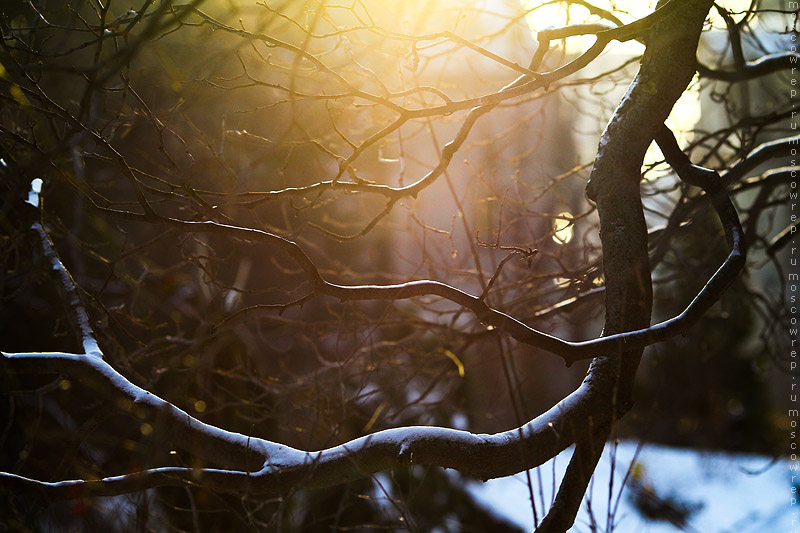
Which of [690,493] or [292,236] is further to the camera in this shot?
[690,493]

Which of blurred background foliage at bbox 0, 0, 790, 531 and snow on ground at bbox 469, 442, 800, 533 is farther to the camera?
snow on ground at bbox 469, 442, 800, 533

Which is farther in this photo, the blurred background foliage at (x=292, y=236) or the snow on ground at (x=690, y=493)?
the snow on ground at (x=690, y=493)

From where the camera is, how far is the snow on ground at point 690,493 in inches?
253

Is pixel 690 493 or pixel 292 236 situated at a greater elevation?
pixel 690 493

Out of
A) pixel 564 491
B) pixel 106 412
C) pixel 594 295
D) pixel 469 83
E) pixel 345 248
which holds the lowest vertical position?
→ pixel 106 412

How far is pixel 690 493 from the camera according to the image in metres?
8.10

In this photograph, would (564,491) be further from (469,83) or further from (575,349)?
(469,83)

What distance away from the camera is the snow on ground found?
6.43m

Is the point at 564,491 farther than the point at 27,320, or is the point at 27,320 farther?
the point at 27,320

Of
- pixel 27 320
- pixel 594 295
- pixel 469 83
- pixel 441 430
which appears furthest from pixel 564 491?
pixel 27 320

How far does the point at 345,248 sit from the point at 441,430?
452 cm

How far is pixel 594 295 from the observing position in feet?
12.5

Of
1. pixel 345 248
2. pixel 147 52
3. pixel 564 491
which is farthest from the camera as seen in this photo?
pixel 345 248

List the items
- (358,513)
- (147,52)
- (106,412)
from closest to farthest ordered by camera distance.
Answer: (106,412) → (147,52) → (358,513)
